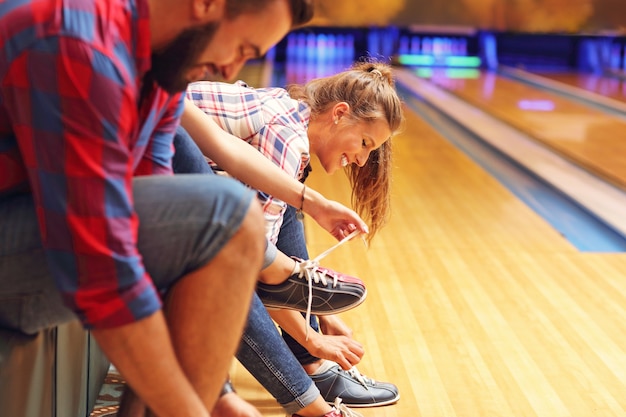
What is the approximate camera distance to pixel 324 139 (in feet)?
5.67

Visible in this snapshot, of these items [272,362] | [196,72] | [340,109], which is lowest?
[272,362]

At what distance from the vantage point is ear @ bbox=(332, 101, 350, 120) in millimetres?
1702

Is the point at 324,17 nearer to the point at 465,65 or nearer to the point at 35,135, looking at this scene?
the point at 465,65

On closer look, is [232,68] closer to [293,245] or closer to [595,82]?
[293,245]

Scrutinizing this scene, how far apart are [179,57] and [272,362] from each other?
65cm

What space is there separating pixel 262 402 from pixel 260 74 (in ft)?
17.4

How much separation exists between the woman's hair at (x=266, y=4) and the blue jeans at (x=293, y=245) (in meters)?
0.75

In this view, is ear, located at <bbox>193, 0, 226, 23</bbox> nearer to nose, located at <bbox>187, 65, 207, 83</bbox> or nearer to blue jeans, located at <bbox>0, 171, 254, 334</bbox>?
nose, located at <bbox>187, 65, 207, 83</bbox>

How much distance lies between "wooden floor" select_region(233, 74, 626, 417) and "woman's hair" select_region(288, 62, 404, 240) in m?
0.29

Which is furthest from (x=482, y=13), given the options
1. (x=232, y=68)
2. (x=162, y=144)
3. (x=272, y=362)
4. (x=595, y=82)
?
(x=232, y=68)

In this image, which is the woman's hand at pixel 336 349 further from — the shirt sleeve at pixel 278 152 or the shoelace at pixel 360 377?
the shirt sleeve at pixel 278 152

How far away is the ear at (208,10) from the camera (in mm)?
816

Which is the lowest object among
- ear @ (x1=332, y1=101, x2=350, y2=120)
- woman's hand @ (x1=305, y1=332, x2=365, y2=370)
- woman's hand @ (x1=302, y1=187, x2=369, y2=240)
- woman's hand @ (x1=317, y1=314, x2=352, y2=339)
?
woman's hand @ (x1=317, y1=314, x2=352, y2=339)

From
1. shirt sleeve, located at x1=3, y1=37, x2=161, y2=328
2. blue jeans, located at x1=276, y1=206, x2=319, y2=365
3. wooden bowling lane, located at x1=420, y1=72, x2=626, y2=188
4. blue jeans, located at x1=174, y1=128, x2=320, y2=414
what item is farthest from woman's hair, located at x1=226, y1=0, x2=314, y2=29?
wooden bowling lane, located at x1=420, y1=72, x2=626, y2=188
